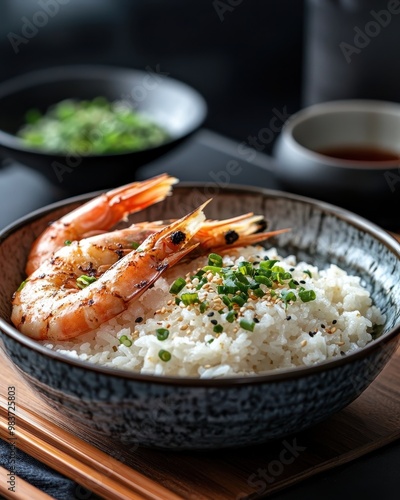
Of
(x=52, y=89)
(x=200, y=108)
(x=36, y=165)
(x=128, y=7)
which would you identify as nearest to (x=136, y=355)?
(x=36, y=165)

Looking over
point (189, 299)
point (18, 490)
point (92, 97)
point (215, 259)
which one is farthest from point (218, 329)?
point (92, 97)

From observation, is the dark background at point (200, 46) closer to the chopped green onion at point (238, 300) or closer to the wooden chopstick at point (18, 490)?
the chopped green onion at point (238, 300)

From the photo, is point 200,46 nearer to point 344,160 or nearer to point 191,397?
point 344,160

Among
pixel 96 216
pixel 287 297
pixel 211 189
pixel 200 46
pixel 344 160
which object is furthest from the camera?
pixel 200 46

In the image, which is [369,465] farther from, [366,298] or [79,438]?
[79,438]

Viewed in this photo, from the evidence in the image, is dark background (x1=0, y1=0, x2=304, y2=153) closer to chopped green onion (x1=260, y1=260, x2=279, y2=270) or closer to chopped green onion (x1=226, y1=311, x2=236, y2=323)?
chopped green onion (x1=260, y1=260, x2=279, y2=270)

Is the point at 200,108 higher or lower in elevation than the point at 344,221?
lower

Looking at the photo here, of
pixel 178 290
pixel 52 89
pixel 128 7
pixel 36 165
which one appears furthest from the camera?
pixel 128 7
